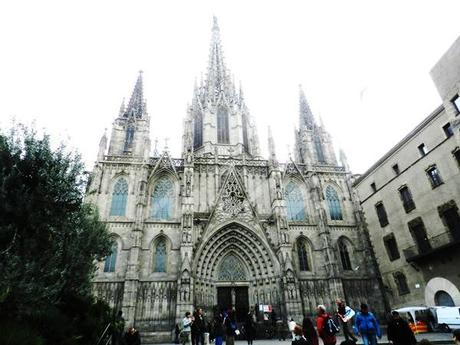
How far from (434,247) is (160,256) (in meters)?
19.2

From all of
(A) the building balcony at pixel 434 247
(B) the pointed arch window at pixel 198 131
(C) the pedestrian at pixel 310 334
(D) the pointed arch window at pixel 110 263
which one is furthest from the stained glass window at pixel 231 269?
(C) the pedestrian at pixel 310 334

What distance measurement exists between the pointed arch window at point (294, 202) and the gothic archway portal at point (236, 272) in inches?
190

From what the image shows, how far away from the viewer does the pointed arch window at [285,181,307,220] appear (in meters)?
27.2

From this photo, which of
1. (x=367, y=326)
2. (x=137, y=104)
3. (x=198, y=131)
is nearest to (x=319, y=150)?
(x=198, y=131)

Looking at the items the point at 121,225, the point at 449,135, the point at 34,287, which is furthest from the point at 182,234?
the point at 449,135

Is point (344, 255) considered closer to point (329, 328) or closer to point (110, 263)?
point (110, 263)

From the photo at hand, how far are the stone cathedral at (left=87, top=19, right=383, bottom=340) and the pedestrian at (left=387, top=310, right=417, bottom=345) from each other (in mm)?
14994

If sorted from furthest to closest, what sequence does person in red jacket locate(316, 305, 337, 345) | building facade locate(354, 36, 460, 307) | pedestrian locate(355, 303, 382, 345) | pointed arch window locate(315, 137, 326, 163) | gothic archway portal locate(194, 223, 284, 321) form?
1. pointed arch window locate(315, 137, 326, 163)
2. gothic archway portal locate(194, 223, 284, 321)
3. building facade locate(354, 36, 460, 307)
4. pedestrian locate(355, 303, 382, 345)
5. person in red jacket locate(316, 305, 337, 345)

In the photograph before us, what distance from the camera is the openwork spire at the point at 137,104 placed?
1246 inches

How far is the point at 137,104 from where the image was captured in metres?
33.0

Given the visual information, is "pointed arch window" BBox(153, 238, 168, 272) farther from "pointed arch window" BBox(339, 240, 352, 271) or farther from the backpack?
the backpack

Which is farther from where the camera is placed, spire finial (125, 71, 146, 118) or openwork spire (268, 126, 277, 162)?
spire finial (125, 71, 146, 118)

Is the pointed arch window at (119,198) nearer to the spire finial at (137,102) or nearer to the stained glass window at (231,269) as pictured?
the spire finial at (137,102)

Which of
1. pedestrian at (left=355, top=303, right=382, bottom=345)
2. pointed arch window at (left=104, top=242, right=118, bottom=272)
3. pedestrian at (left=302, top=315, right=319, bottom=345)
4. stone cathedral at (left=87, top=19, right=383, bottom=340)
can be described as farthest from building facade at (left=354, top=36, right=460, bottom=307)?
pointed arch window at (left=104, top=242, right=118, bottom=272)
